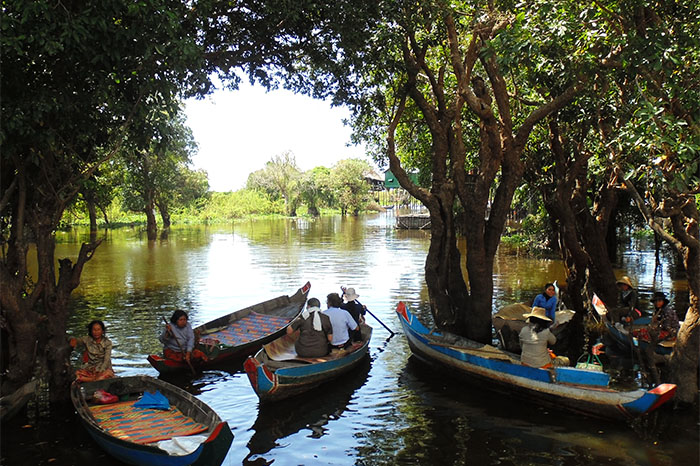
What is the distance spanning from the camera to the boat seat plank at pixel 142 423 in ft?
24.5

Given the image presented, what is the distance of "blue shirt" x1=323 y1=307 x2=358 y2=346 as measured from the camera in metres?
11.2

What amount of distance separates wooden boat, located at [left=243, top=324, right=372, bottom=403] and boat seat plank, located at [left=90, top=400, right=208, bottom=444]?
1497mm

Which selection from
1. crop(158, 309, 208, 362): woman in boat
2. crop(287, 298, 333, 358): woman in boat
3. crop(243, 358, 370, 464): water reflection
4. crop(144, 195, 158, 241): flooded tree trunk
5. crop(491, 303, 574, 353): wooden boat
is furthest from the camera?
crop(144, 195, 158, 241): flooded tree trunk

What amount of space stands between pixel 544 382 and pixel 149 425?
5.97 metres

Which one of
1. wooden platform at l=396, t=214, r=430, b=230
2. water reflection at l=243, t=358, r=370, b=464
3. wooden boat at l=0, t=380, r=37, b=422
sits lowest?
water reflection at l=243, t=358, r=370, b=464

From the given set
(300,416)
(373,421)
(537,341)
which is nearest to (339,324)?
(300,416)

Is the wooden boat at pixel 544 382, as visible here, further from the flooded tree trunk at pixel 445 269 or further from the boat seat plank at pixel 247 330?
the boat seat plank at pixel 247 330

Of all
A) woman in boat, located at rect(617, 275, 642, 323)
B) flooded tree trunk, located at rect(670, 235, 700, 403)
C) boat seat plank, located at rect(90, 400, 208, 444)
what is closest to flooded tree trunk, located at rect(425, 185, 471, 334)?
woman in boat, located at rect(617, 275, 642, 323)

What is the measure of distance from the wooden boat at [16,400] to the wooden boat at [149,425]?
72 cm

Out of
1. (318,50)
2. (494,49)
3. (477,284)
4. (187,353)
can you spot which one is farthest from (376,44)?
(187,353)

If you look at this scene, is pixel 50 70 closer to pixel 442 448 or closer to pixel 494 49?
pixel 494 49

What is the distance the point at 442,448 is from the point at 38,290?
640cm

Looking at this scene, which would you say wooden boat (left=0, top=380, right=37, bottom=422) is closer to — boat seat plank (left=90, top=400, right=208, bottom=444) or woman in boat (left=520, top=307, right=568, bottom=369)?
boat seat plank (left=90, top=400, right=208, bottom=444)

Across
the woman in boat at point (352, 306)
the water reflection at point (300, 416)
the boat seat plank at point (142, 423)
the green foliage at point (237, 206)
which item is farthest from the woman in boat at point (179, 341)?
the green foliage at point (237, 206)
